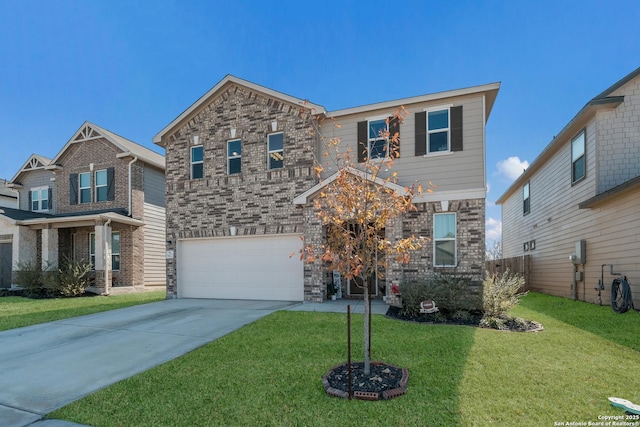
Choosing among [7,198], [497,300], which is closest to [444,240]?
[497,300]

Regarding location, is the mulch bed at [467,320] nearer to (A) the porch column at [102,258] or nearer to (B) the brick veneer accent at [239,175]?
(B) the brick veneer accent at [239,175]

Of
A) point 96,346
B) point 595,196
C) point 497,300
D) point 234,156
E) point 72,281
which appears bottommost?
point 72,281

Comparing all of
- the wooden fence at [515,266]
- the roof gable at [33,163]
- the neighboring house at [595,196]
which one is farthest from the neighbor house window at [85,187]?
the neighboring house at [595,196]

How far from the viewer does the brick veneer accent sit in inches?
441

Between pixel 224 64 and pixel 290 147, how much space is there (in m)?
4.95

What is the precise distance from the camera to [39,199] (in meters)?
18.9

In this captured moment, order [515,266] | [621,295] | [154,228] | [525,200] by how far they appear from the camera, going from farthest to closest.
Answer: [525,200] < [154,228] < [515,266] < [621,295]

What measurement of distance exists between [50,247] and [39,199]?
17.9ft

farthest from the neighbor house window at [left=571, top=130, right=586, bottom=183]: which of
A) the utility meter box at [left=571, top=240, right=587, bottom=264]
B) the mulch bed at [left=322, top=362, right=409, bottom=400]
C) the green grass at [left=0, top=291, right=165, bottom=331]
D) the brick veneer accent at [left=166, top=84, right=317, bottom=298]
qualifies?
the green grass at [left=0, top=291, right=165, bottom=331]

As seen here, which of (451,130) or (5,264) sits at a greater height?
(451,130)

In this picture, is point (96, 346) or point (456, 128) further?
point (456, 128)

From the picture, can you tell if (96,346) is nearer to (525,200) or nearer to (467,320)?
(467,320)

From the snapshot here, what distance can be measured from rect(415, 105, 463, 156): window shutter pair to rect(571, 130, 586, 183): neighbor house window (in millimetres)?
4611

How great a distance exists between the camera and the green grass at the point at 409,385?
340 cm
